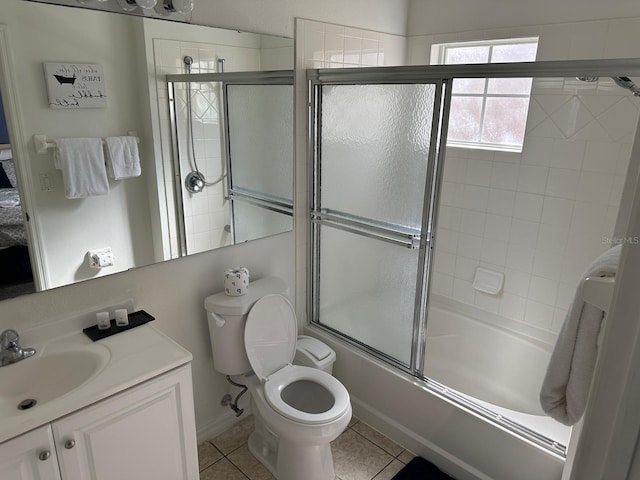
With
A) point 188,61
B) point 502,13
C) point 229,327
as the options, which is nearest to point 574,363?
point 229,327

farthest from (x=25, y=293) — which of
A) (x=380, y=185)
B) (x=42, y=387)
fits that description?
(x=380, y=185)

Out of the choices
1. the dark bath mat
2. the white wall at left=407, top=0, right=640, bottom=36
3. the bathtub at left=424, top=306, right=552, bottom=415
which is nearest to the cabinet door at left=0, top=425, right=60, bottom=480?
the dark bath mat

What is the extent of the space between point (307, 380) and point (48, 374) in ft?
3.66

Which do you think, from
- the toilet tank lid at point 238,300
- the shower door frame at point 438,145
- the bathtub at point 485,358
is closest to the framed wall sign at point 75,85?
the toilet tank lid at point 238,300

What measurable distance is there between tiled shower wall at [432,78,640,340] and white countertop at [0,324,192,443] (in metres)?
1.99

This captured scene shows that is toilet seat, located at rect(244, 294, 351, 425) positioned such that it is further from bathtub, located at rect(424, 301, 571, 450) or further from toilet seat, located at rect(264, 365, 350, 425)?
bathtub, located at rect(424, 301, 571, 450)

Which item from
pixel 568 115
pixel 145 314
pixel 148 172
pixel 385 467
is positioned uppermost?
pixel 568 115

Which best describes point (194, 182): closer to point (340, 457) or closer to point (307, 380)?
point (307, 380)

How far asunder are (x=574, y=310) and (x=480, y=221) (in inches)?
73.1

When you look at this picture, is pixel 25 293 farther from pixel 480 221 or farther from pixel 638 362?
pixel 480 221

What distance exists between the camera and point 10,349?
156 centimetres

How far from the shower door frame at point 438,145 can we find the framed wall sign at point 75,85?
1.05m

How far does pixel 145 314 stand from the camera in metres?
1.91

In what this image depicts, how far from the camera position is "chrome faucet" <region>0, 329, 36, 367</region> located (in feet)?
5.08
